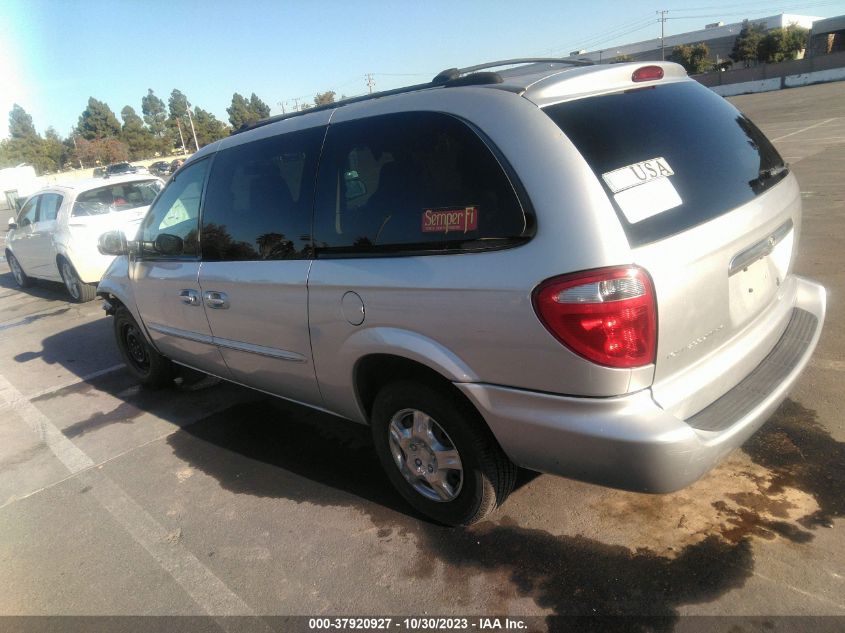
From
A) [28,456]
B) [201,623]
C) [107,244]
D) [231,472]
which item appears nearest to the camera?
[201,623]

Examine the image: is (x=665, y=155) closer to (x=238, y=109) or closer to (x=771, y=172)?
(x=771, y=172)

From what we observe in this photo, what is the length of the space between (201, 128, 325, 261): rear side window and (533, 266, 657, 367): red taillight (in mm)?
1412

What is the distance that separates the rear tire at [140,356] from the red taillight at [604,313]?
3.88 meters

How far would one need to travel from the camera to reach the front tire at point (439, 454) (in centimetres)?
249

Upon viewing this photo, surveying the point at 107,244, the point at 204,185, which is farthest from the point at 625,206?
the point at 107,244

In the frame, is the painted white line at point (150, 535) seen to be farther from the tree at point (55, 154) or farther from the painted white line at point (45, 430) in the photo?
the tree at point (55, 154)

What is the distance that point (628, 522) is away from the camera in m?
2.70

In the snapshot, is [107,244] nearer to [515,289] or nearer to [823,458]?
[515,289]

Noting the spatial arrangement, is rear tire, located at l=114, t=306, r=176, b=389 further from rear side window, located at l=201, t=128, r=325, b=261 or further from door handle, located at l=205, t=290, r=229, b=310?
rear side window, located at l=201, t=128, r=325, b=261

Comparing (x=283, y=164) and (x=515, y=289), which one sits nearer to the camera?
(x=515, y=289)

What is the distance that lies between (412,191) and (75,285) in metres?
8.16

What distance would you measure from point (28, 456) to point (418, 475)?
3090 mm

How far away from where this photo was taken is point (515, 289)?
2.09m

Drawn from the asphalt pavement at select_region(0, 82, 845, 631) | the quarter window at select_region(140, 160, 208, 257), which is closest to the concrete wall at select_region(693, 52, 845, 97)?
the asphalt pavement at select_region(0, 82, 845, 631)
